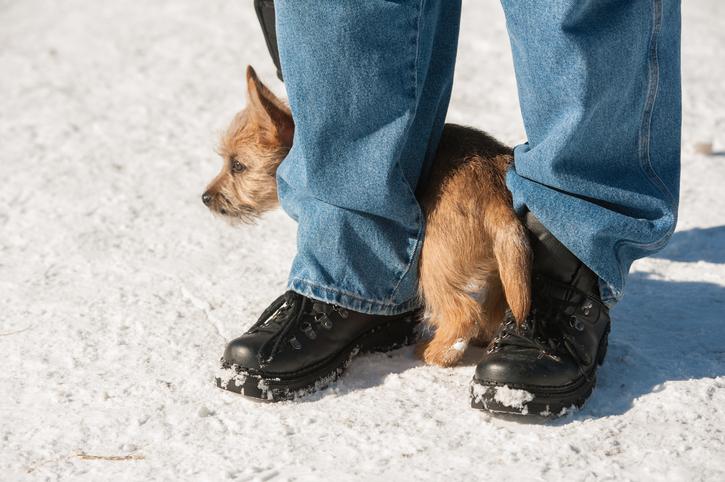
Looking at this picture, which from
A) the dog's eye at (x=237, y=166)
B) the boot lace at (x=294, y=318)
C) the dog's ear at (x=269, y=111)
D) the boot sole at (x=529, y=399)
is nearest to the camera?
the boot sole at (x=529, y=399)

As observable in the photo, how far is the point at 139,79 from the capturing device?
17.3 feet

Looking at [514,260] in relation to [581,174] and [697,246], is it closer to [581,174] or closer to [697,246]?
[581,174]

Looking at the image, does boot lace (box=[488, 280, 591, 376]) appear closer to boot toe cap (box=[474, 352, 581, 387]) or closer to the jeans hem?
boot toe cap (box=[474, 352, 581, 387])

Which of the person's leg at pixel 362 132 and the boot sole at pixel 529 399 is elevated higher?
the person's leg at pixel 362 132

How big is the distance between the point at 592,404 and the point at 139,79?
3923 mm

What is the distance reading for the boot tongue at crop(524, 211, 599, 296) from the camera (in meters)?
2.33

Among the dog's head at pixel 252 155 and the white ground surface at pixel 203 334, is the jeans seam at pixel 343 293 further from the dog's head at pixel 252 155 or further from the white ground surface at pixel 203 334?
the dog's head at pixel 252 155

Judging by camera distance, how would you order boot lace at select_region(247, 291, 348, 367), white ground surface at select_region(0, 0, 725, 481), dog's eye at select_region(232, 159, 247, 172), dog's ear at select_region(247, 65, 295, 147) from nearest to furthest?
white ground surface at select_region(0, 0, 725, 481) < boot lace at select_region(247, 291, 348, 367) < dog's ear at select_region(247, 65, 295, 147) < dog's eye at select_region(232, 159, 247, 172)

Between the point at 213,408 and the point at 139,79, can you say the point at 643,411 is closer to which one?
the point at 213,408

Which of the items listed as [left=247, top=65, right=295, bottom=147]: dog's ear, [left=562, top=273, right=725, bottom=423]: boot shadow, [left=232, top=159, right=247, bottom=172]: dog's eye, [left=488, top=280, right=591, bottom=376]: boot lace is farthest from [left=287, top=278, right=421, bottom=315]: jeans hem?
[left=232, top=159, right=247, bottom=172]: dog's eye

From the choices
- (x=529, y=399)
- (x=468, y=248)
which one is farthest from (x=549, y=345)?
(x=468, y=248)

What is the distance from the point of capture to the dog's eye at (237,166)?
3236mm

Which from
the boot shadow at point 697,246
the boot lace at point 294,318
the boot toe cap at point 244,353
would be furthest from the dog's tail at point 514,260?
the boot shadow at point 697,246

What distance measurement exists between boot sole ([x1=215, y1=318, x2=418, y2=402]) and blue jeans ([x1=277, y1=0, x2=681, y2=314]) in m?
0.21
